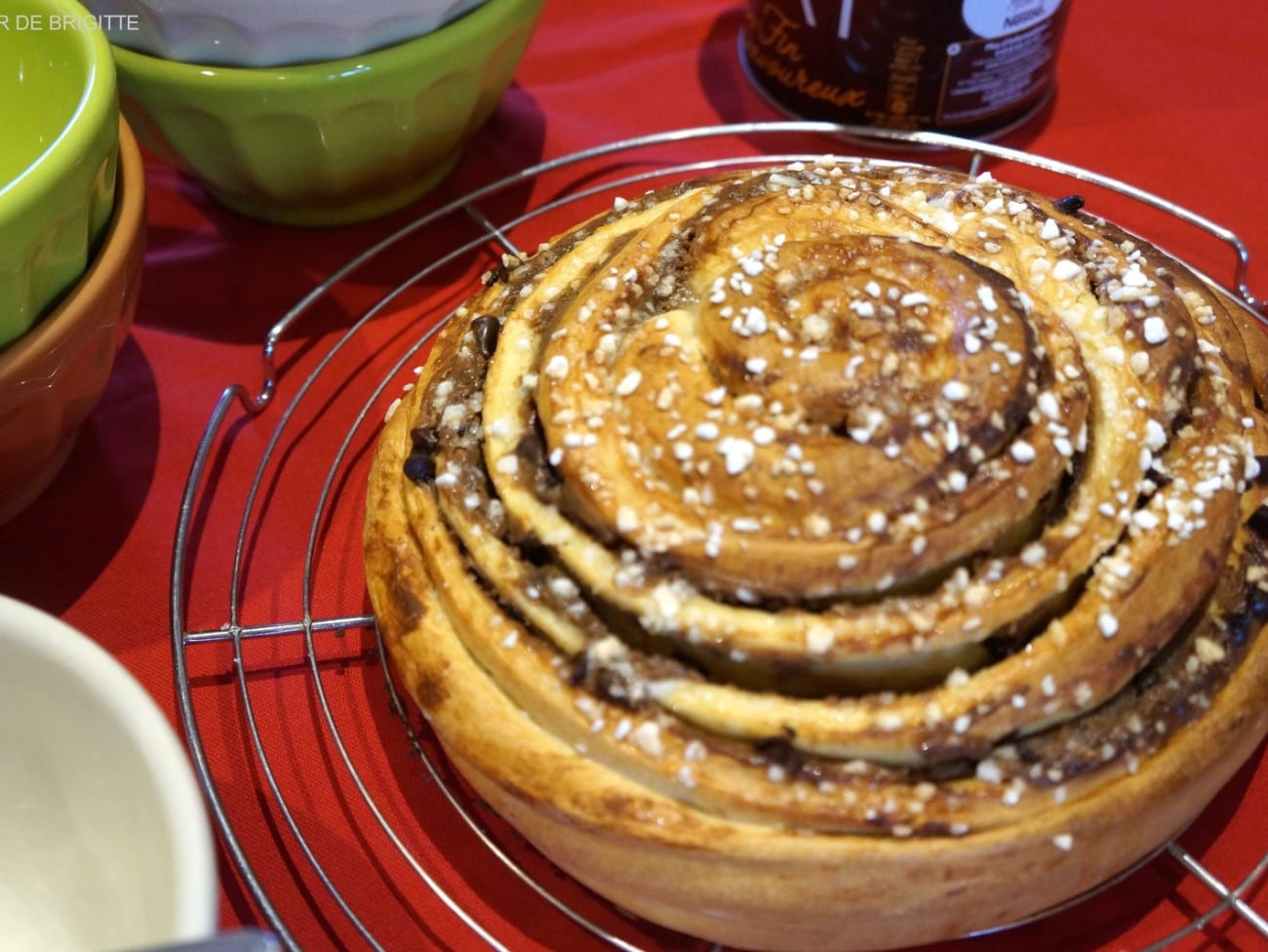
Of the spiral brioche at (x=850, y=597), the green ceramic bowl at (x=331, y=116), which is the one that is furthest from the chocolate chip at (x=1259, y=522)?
the green ceramic bowl at (x=331, y=116)

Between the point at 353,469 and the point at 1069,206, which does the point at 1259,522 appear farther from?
the point at 353,469

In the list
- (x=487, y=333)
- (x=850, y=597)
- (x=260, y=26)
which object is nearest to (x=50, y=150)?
(x=260, y=26)

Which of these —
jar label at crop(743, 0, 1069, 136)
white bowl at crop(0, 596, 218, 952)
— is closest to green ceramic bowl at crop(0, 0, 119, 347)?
white bowl at crop(0, 596, 218, 952)

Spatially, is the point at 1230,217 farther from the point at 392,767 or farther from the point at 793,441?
the point at 392,767

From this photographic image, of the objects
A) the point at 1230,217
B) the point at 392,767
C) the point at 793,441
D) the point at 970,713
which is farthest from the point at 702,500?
the point at 1230,217

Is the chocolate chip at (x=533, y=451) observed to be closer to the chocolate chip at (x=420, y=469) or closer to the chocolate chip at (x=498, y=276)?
the chocolate chip at (x=420, y=469)
